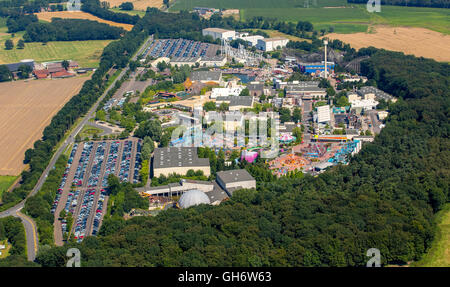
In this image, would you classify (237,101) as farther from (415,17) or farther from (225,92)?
(415,17)

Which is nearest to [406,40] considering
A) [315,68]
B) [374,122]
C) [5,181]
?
[315,68]

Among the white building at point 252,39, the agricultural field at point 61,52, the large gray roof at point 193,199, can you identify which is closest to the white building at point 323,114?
the large gray roof at point 193,199

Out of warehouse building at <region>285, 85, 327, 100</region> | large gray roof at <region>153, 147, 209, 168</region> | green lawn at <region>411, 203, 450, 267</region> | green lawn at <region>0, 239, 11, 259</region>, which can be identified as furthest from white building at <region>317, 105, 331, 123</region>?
green lawn at <region>0, 239, 11, 259</region>

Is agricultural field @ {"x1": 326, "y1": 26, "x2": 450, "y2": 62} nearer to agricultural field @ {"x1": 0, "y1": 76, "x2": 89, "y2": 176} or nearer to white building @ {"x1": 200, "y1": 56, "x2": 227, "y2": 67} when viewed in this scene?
white building @ {"x1": 200, "y1": 56, "x2": 227, "y2": 67}

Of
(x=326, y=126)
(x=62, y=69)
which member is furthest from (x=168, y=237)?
(x=62, y=69)

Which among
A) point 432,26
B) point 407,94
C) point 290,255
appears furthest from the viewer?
point 432,26

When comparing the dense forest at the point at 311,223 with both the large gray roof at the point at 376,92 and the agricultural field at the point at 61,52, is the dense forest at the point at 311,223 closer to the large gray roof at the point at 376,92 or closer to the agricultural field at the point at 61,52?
the large gray roof at the point at 376,92

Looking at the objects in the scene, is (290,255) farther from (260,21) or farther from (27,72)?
(260,21)
